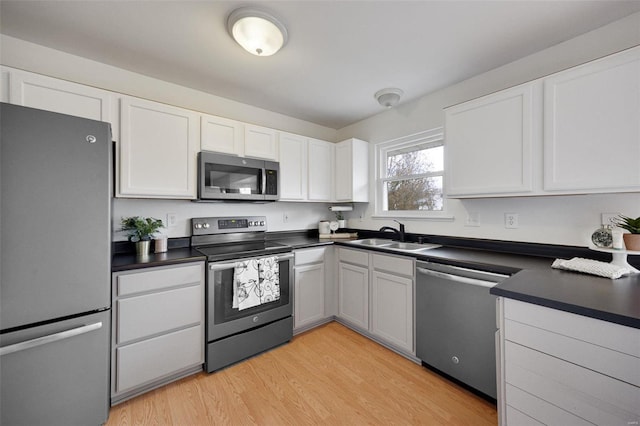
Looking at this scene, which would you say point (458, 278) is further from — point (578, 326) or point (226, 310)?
point (226, 310)

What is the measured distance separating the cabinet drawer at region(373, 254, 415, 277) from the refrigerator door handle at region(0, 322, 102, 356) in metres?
2.03

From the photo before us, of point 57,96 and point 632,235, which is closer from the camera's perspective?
point 632,235

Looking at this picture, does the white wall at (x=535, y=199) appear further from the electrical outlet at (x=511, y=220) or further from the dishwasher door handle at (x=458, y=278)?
the dishwasher door handle at (x=458, y=278)

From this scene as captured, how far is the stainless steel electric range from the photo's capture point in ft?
6.33

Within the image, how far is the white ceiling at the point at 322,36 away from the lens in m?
1.48

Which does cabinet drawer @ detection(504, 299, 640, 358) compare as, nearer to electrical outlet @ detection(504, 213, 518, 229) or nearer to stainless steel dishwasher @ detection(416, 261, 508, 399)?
stainless steel dishwasher @ detection(416, 261, 508, 399)

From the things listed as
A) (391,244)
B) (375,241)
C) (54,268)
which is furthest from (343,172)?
(54,268)

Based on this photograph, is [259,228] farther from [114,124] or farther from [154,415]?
[154,415]

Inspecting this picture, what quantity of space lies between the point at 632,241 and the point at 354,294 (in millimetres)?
1933

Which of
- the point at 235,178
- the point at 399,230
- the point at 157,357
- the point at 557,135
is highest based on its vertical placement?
the point at 557,135

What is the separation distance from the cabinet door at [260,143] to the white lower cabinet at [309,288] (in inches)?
42.1

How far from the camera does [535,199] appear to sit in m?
1.88

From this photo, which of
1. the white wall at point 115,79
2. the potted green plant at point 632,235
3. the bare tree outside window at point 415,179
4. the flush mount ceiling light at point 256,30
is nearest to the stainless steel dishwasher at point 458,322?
the potted green plant at point 632,235

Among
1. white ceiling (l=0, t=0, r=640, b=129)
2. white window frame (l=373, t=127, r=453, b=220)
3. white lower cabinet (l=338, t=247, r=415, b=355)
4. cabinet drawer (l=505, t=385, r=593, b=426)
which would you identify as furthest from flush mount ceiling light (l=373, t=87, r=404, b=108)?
cabinet drawer (l=505, t=385, r=593, b=426)
